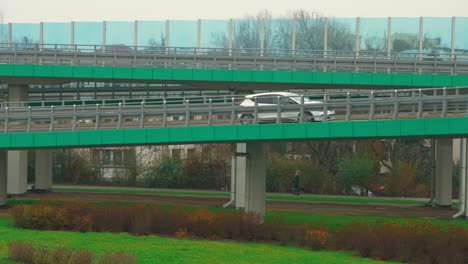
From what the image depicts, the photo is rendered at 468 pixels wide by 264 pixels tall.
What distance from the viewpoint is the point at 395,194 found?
63312mm

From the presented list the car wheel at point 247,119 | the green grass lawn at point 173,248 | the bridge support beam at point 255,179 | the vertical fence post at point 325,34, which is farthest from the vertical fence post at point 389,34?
the green grass lawn at point 173,248

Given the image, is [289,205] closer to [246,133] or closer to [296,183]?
[296,183]

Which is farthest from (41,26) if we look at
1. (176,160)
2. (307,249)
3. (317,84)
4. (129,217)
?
(307,249)

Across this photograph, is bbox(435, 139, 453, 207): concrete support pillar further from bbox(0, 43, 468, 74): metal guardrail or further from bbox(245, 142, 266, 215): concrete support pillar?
bbox(245, 142, 266, 215): concrete support pillar

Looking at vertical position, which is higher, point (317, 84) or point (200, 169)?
point (317, 84)

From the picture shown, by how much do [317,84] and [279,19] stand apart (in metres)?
6.88

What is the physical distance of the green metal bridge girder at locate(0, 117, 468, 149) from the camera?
121ft

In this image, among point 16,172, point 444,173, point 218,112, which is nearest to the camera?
point 218,112

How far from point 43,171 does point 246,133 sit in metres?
24.3

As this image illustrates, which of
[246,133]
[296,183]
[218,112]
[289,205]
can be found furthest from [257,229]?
[296,183]

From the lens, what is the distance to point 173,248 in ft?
102

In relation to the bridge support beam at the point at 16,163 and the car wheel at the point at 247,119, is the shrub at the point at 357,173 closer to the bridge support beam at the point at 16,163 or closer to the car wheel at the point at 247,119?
the bridge support beam at the point at 16,163

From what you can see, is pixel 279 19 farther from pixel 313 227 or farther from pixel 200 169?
pixel 313 227

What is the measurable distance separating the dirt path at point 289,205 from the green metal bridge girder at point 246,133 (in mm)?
4592
